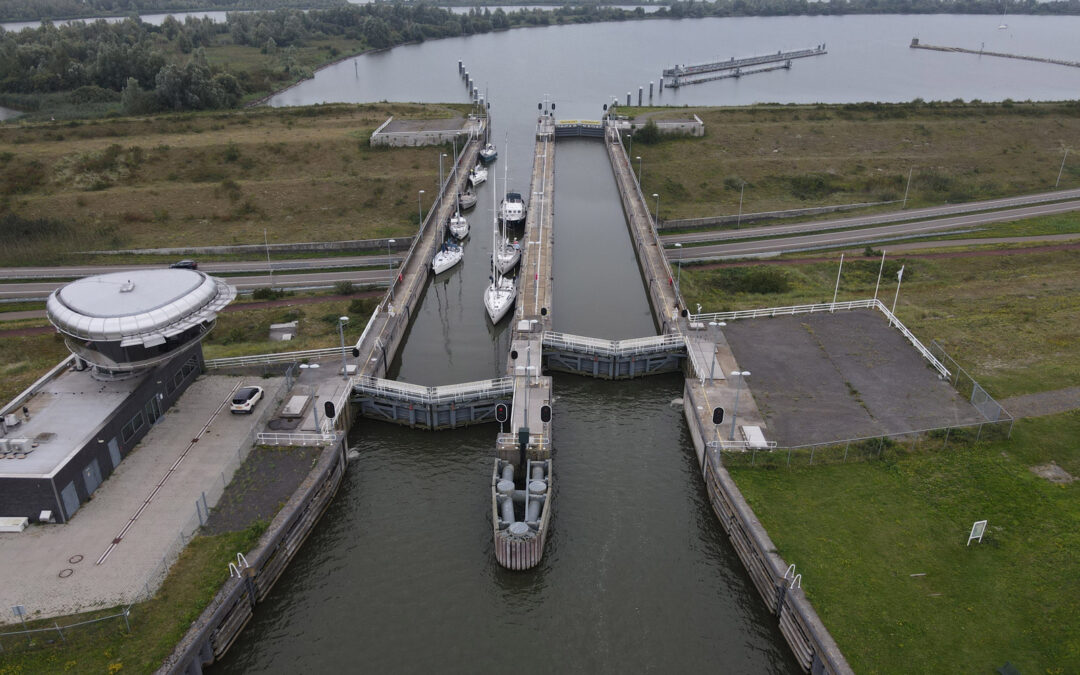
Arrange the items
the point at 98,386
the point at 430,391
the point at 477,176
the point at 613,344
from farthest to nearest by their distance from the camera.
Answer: the point at 477,176
the point at 613,344
the point at 430,391
the point at 98,386

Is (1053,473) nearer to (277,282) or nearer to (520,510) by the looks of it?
(520,510)

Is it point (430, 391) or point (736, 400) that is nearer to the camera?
point (736, 400)

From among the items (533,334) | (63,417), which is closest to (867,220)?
(533,334)

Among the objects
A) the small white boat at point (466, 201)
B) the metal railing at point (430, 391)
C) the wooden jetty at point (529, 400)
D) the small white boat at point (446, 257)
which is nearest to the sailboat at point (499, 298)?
the wooden jetty at point (529, 400)

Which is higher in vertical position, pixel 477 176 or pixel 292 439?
pixel 477 176

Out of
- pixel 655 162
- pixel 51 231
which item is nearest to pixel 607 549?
pixel 51 231

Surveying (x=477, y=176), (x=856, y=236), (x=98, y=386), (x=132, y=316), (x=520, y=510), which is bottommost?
(x=520, y=510)

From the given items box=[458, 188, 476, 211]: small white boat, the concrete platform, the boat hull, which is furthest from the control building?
box=[458, 188, 476, 211]: small white boat
